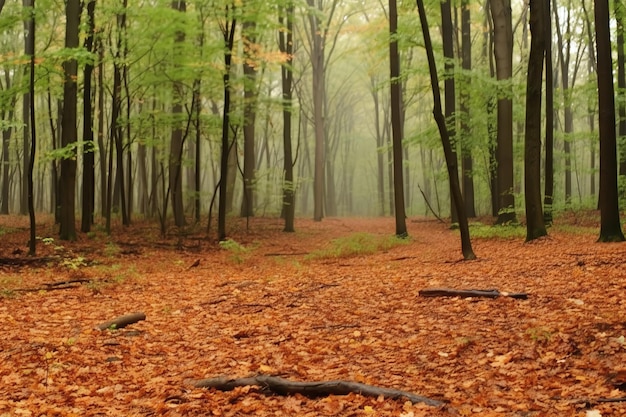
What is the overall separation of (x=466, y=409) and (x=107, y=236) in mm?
15188

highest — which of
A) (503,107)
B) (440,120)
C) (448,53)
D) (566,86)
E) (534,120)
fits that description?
(566,86)

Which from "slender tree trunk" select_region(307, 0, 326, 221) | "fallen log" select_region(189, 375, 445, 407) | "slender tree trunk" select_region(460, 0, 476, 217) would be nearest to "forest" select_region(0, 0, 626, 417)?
"fallen log" select_region(189, 375, 445, 407)

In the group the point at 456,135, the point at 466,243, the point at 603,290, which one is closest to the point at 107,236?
the point at 466,243

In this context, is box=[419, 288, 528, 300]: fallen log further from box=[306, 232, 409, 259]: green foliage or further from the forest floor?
box=[306, 232, 409, 259]: green foliage

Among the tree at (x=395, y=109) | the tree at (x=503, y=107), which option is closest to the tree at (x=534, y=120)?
the tree at (x=503, y=107)

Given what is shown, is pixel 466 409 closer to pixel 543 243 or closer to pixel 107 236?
pixel 543 243

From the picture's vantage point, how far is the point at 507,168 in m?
16.8

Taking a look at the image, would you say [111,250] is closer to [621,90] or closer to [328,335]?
[328,335]

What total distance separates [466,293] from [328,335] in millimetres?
2401

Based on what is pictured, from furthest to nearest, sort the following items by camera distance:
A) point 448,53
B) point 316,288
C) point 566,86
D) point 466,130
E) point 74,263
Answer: point 566,86 < point 466,130 < point 448,53 < point 74,263 < point 316,288

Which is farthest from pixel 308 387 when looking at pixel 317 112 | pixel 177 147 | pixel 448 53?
pixel 317 112

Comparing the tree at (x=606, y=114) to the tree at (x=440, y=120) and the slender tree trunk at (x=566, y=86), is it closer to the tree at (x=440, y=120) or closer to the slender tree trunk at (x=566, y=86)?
the tree at (x=440, y=120)

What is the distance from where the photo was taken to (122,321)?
7457 millimetres

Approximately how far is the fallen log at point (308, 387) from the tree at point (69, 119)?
37.0 ft
